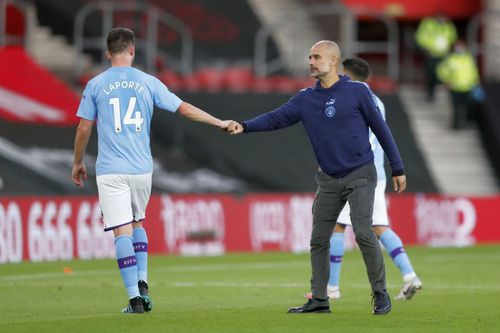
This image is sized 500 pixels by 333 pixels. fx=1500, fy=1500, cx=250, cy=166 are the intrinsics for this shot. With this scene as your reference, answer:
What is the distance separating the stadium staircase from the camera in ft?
104

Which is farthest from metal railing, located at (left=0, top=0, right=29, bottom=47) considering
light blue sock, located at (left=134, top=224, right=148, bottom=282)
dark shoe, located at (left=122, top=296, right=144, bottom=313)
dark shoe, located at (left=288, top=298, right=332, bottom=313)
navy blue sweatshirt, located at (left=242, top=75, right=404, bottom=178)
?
dark shoe, located at (left=288, top=298, right=332, bottom=313)

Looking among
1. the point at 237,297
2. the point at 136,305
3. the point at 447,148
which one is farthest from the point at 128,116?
the point at 447,148

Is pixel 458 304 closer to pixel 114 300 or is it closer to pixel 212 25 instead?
pixel 114 300

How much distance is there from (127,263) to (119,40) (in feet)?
6.42

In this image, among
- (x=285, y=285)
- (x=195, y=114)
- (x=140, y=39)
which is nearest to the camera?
(x=195, y=114)

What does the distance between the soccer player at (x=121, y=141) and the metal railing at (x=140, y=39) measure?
1553cm

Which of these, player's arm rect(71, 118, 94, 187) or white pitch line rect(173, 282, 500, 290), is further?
white pitch line rect(173, 282, 500, 290)

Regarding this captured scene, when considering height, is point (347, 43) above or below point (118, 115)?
above

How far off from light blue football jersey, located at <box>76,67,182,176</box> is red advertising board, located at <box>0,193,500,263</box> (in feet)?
29.0

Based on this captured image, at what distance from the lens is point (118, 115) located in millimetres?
13211

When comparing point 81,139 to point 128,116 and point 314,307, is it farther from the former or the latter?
point 314,307

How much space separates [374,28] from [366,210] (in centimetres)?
2262

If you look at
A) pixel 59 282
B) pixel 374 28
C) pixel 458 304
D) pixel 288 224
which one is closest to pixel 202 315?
pixel 458 304

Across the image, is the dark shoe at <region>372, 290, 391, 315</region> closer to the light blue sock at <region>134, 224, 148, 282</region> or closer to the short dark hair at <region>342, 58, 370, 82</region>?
the light blue sock at <region>134, 224, 148, 282</region>
